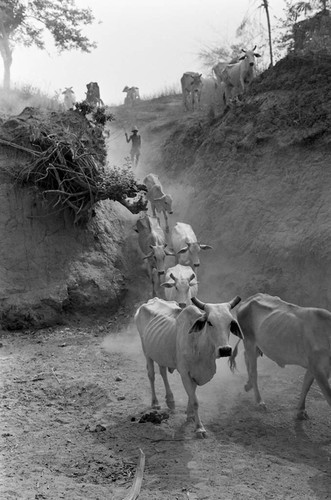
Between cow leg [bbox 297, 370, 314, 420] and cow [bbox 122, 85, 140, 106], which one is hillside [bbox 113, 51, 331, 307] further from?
cow [bbox 122, 85, 140, 106]

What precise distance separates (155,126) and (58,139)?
37.2 feet

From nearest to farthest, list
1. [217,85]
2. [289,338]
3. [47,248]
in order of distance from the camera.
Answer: [289,338] < [47,248] < [217,85]

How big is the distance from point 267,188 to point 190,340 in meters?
8.27

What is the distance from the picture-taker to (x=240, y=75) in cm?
1944

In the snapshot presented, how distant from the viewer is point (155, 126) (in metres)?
25.0

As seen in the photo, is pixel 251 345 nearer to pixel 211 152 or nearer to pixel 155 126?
pixel 211 152

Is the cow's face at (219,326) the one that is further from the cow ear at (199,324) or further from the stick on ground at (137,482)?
the stick on ground at (137,482)

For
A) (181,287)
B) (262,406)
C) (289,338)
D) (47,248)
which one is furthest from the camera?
(47,248)

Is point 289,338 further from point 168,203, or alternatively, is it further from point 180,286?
point 168,203

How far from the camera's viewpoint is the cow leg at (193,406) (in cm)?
764

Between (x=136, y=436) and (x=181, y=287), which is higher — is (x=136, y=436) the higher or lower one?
the lower one

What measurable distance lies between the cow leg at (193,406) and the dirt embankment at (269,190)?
15.8 ft

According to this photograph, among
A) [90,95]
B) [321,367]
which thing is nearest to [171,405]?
[321,367]

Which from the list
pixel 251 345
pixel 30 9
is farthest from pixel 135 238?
pixel 30 9
